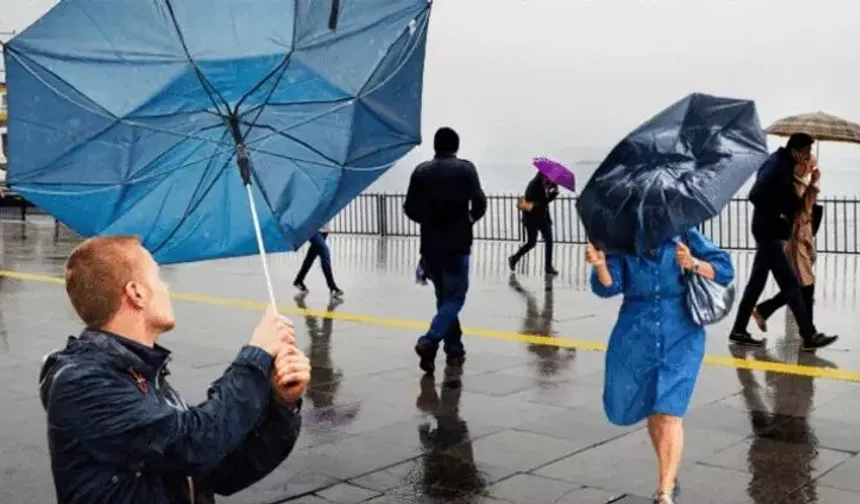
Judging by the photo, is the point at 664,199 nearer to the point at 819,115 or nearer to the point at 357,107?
the point at 357,107

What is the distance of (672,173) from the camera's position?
14.8 ft

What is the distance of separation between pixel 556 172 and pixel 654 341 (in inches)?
417

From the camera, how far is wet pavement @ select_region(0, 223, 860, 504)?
523cm

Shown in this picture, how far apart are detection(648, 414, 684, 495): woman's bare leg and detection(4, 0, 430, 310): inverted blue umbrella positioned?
2002 millimetres

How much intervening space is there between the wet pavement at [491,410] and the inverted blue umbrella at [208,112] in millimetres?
2171

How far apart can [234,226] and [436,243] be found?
4.71m

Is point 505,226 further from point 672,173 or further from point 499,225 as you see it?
point 672,173

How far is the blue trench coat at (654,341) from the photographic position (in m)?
4.62

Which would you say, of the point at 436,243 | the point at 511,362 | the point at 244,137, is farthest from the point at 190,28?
the point at 511,362

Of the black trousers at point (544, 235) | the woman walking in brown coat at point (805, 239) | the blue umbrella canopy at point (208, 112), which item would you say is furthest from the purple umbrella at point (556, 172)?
the blue umbrella canopy at point (208, 112)

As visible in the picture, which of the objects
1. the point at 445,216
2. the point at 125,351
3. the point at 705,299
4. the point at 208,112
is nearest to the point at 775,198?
the point at 445,216

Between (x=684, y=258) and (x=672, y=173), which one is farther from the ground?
(x=672, y=173)

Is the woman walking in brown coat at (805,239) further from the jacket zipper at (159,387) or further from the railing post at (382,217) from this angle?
the railing post at (382,217)

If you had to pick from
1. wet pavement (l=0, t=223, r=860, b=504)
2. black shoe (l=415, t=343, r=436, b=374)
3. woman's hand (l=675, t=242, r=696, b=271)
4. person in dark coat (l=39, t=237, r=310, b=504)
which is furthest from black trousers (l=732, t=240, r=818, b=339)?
person in dark coat (l=39, t=237, r=310, b=504)
